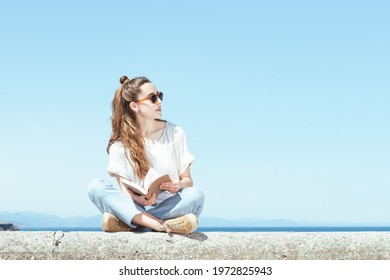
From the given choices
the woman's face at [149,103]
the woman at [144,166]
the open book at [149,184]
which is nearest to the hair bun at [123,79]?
the woman at [144,166]

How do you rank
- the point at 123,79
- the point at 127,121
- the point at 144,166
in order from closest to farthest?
the point at 144,166, the point at 127,121, the point at 123,79

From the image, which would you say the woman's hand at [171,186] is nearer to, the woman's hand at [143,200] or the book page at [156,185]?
the book page at [156,185]

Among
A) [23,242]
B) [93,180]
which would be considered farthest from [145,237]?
[23,242]

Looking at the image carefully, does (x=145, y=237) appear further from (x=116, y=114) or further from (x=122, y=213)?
(x=116, y=114)

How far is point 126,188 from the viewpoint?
5.11 meters

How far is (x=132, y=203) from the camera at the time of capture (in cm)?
501

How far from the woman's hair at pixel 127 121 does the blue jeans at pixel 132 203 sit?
31 centimetres

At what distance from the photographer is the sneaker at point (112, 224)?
5043 millimetres

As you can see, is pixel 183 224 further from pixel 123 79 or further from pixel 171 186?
→ pixel 123 79

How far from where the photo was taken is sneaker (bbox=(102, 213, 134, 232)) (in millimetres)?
5043

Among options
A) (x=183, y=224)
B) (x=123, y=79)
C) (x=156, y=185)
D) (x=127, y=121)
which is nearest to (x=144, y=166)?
(x=156, y=185)

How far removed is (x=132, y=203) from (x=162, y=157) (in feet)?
1.80

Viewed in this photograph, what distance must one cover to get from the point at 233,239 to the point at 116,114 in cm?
162

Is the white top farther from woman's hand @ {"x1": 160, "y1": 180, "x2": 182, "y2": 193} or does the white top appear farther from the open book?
woman's hand @ {"x1": 160, "y1": 180, "x2": 182, "y2": 193}
